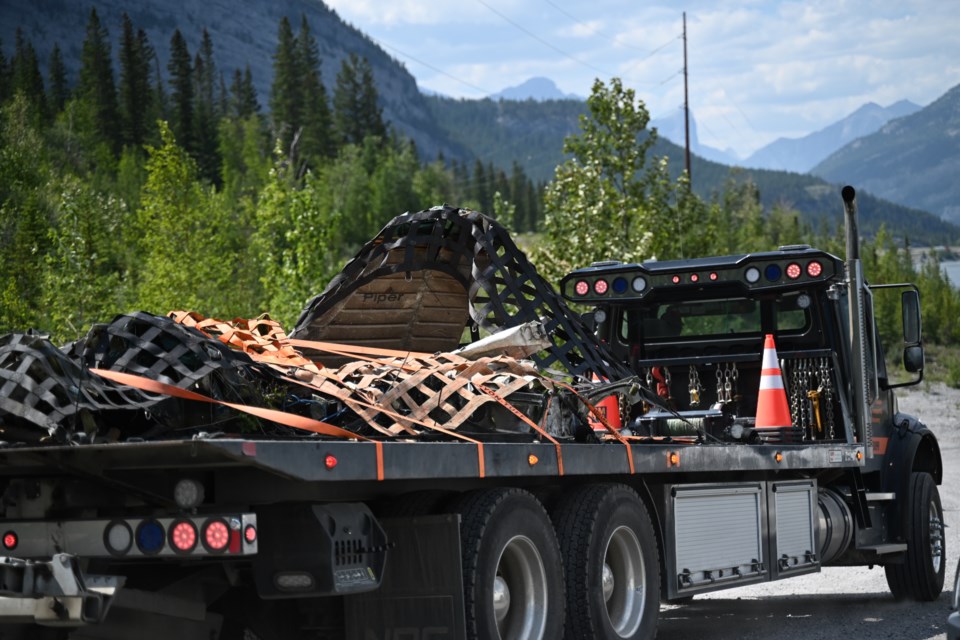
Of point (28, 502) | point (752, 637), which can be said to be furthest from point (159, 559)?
point (752, 637)

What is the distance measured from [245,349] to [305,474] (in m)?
2.16

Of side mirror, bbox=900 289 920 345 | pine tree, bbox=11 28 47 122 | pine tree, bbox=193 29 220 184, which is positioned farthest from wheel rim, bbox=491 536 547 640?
pine tree, bbox=193 29 220 184

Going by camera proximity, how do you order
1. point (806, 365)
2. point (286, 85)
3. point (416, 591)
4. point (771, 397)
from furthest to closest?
point (286, 85), point (806, 365), point (771, 397), point (416, 591)

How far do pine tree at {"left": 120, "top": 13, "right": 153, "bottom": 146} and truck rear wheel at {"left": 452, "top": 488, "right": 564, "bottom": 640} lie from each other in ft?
399

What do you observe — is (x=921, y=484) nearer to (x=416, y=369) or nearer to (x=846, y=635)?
(x=846, y=635)

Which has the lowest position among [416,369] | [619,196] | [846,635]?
[846,635]

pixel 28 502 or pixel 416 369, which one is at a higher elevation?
pixel 416 369

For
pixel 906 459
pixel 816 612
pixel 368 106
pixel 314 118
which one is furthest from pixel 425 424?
pixel 368 106

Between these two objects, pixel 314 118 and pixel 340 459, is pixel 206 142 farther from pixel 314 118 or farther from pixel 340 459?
pixel 340 459

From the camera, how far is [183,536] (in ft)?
15.9

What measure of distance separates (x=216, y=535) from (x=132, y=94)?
127 m

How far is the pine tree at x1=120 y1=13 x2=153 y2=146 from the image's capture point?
124375mm

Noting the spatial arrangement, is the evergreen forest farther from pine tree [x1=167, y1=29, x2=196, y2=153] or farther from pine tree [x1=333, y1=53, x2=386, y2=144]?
pine tree [x1=333, y1=53, x2=386, y2=144]

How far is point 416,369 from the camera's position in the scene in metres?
6.35
